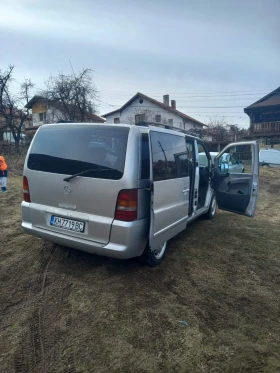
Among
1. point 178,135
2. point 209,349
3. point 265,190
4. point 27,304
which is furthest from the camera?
point 265,190

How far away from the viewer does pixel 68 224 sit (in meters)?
3.21

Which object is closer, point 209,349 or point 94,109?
point 209,349

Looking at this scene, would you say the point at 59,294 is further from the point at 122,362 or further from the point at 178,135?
the point at 178,135

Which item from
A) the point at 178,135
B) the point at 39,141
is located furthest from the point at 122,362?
the point at 178,135

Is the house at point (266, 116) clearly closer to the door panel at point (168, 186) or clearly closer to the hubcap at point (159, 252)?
the door panel at point (168, 186)

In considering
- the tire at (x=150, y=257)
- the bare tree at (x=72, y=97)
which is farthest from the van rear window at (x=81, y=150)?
the bare tree at (x=72, y=97)

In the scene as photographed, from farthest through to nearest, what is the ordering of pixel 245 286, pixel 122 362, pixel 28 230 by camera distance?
pixel 28 230 → pixel 245 286 → pixel 122 362

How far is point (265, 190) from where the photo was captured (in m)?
11.5

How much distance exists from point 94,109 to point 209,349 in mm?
24223

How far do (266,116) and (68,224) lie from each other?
127ft

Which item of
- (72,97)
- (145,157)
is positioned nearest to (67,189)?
(145,157)

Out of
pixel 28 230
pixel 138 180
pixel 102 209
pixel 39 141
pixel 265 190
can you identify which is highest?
pixel 39 141

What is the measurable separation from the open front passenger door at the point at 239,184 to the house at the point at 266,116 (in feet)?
87.8

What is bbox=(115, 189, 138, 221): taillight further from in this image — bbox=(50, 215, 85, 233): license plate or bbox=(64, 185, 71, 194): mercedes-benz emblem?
bbox=(64, 185, 71, 194): mercedes-benz emblem
